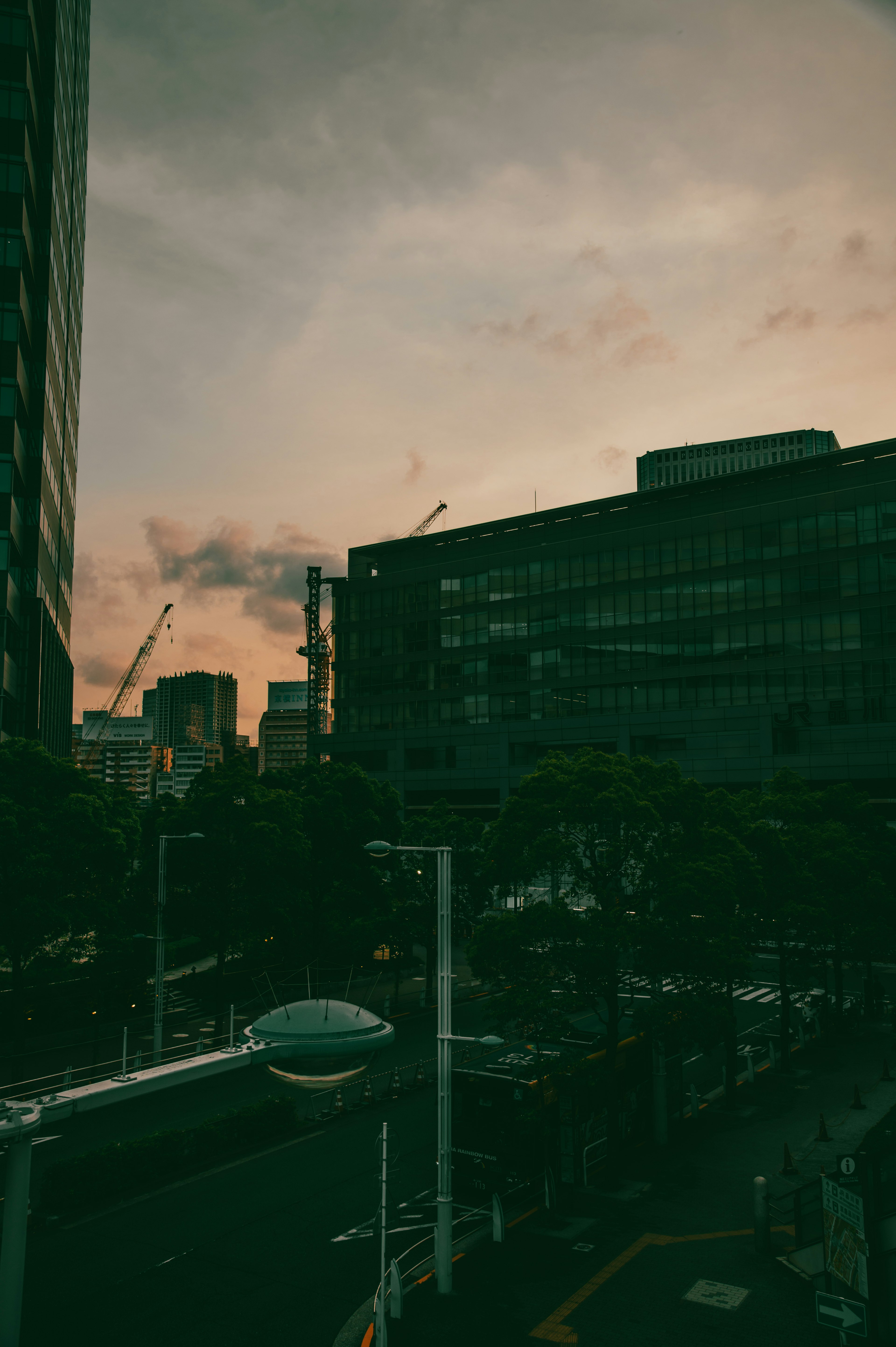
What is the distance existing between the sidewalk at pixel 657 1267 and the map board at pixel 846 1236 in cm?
119

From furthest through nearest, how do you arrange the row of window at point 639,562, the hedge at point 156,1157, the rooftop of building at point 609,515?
1. the rooftop of building at point 609,515
2. the row of window at point 639,562
3. the hedge at point 156,1157

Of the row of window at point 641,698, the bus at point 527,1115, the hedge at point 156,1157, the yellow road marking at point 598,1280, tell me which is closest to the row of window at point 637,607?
the row of window at point 641,698

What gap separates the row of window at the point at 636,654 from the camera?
8531 centimetres

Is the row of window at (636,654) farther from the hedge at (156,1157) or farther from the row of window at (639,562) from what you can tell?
the hedge at (156,1157)

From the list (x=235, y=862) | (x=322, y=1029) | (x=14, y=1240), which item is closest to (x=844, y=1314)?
(x=322, y=1029)

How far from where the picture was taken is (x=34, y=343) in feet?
234

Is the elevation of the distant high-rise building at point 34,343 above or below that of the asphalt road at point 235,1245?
above

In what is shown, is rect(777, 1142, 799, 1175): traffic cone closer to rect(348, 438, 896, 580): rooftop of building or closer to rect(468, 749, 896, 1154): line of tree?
rect(468, 749, 896, 1154): line of tree

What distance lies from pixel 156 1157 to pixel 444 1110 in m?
11.6

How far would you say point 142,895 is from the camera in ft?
147

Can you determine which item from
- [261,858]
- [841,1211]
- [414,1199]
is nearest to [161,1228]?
[414,1199]

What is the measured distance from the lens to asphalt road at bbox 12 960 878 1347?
17938 mm

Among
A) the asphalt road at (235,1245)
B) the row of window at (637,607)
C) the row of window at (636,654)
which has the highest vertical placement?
the row of window at (637,607)

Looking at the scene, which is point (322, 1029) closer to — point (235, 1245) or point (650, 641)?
point (235, 1245)
